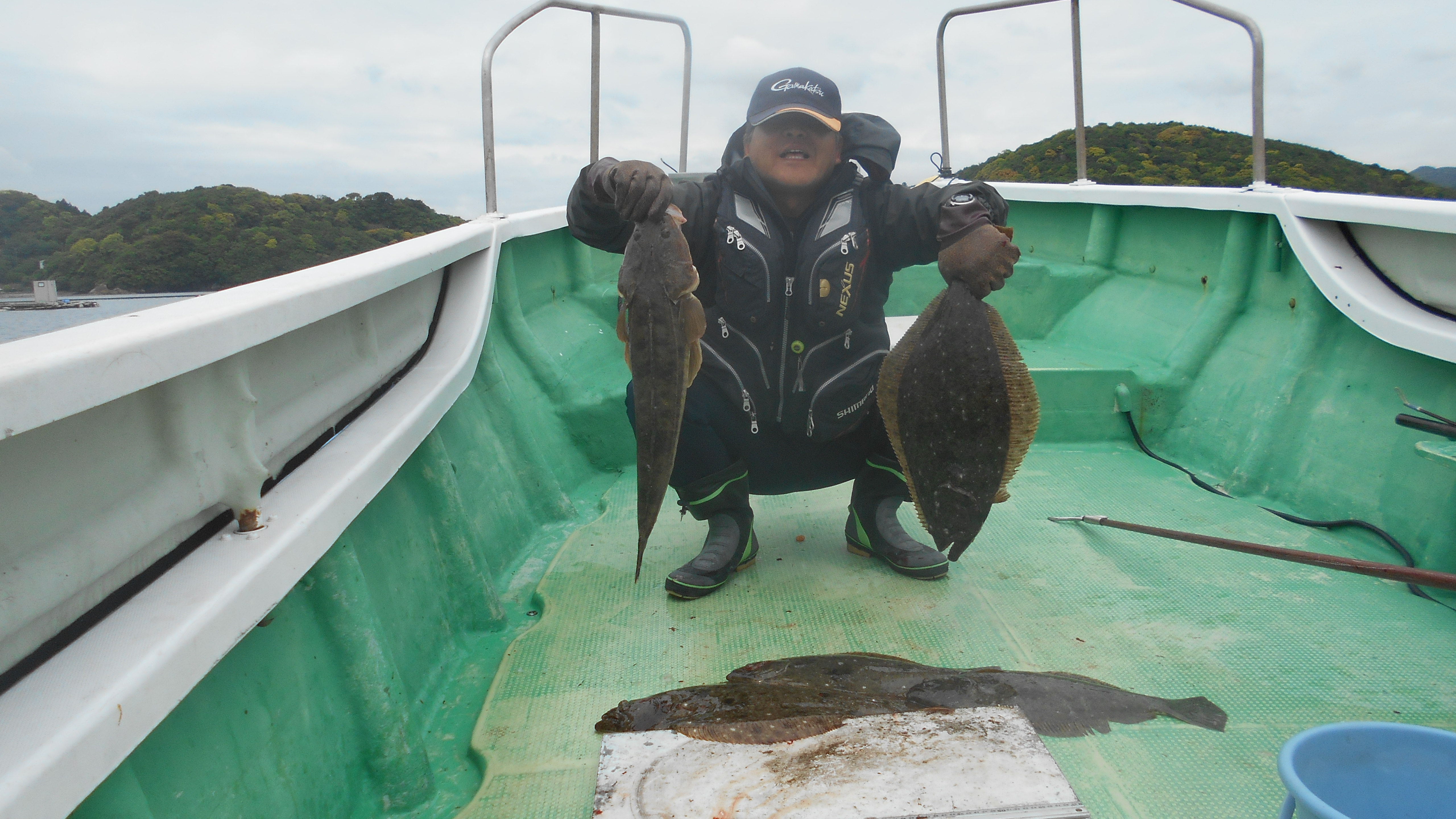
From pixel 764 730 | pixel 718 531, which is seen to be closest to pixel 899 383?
pixel 764 730

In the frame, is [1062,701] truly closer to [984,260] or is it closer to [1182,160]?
[984,260]

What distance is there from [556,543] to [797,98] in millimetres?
2074

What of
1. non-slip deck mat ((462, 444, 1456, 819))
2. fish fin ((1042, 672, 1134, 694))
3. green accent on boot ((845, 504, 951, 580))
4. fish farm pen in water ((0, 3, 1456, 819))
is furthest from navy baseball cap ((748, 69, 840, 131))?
fish fin ((1042, 672, 1134, 694))

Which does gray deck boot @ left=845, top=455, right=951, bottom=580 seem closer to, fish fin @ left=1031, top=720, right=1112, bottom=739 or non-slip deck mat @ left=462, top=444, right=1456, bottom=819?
non-slip deck mat @ left=462, top=444, right=1456, bottom=819

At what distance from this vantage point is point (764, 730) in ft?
6.97

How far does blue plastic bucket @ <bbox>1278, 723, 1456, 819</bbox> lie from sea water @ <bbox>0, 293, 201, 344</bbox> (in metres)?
2.41

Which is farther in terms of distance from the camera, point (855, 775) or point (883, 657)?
point (883, 657)

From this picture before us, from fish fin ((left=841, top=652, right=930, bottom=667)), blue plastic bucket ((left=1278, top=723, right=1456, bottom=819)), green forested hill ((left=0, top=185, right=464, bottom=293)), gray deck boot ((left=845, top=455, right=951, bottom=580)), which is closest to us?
blue plastic bucket ((left=1278, top=723, right=1456, bottom=819))

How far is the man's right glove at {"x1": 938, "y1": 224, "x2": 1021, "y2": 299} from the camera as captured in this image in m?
2.31

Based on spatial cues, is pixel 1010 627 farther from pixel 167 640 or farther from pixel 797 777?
pixel 167 640

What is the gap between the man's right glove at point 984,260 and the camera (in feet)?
7.59

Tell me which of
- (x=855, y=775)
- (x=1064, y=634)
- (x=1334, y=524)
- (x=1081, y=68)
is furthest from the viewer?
(x=1081, y=68)

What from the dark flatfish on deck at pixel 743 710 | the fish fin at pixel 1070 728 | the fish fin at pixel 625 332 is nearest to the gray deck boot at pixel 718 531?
the dark flatfish on deck at pixel 743 710

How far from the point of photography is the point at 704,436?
126 inches
